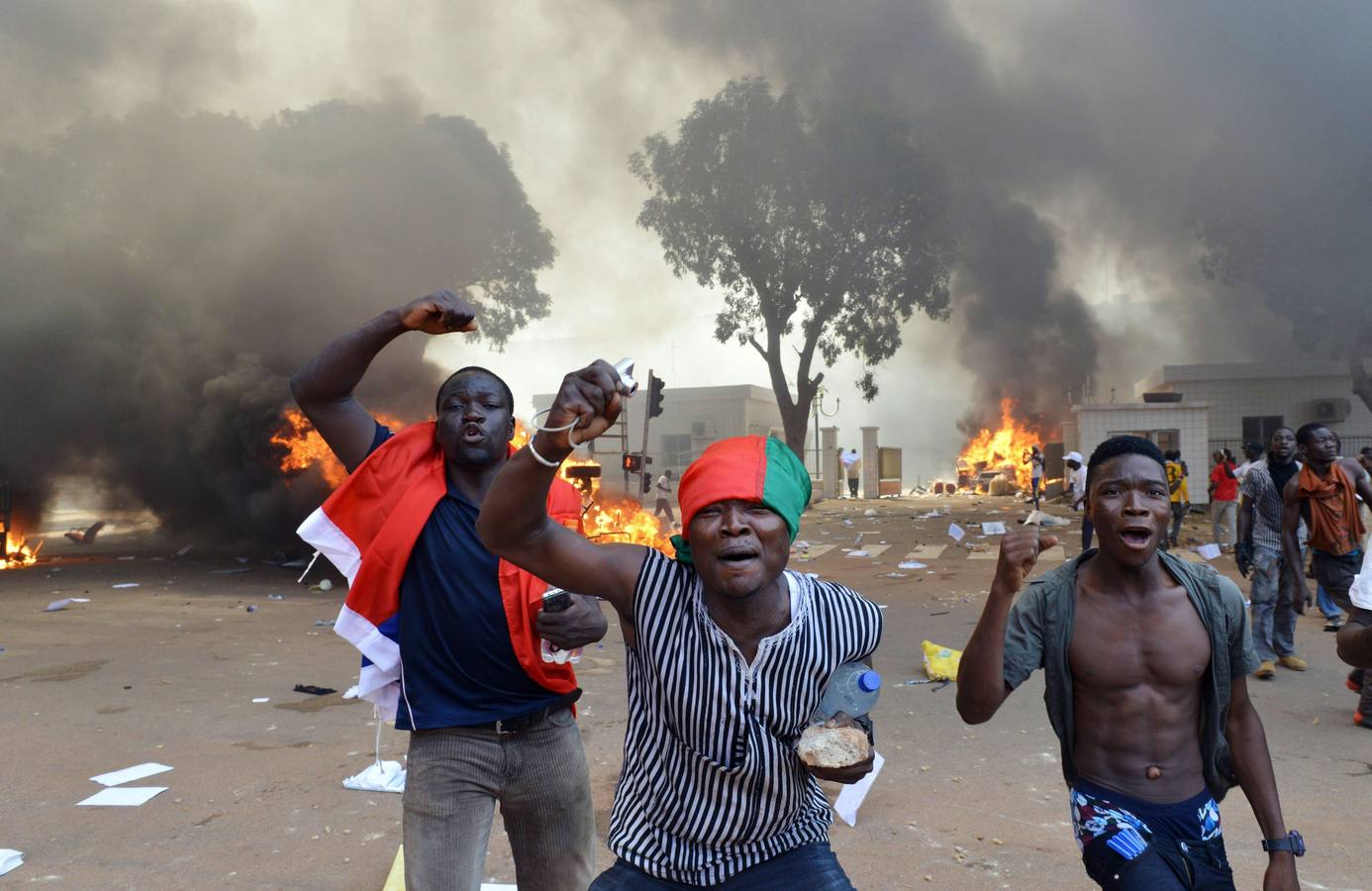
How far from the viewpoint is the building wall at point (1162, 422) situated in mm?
21828

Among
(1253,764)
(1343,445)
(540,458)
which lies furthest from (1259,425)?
(540,458)

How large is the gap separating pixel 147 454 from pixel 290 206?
527 cm

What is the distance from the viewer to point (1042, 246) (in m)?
31.6

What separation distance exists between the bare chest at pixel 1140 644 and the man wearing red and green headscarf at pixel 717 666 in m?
0.70

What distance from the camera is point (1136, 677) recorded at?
2219 mm

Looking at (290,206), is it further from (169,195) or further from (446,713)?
(446,713)

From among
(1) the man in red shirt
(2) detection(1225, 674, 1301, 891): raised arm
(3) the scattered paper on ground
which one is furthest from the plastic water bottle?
(1) the man in red shirt

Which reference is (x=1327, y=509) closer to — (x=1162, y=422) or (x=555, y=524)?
(x=555, y=524)

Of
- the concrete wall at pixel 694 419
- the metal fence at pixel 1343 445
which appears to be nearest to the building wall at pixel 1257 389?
the metal fence at pixel 1343 445

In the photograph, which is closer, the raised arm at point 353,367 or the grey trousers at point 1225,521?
the raised arm at point 353,367

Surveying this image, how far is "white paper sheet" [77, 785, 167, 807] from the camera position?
4270 millimetres

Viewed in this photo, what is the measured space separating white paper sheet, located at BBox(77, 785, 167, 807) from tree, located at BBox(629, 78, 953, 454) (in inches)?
790

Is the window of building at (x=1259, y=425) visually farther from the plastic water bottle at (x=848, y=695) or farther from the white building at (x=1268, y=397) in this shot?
the plastic water bottle at (x=848, y=695)

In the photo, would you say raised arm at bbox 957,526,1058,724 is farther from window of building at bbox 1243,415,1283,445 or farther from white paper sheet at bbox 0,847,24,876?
window of building at bbox 1243,415,1283,445
